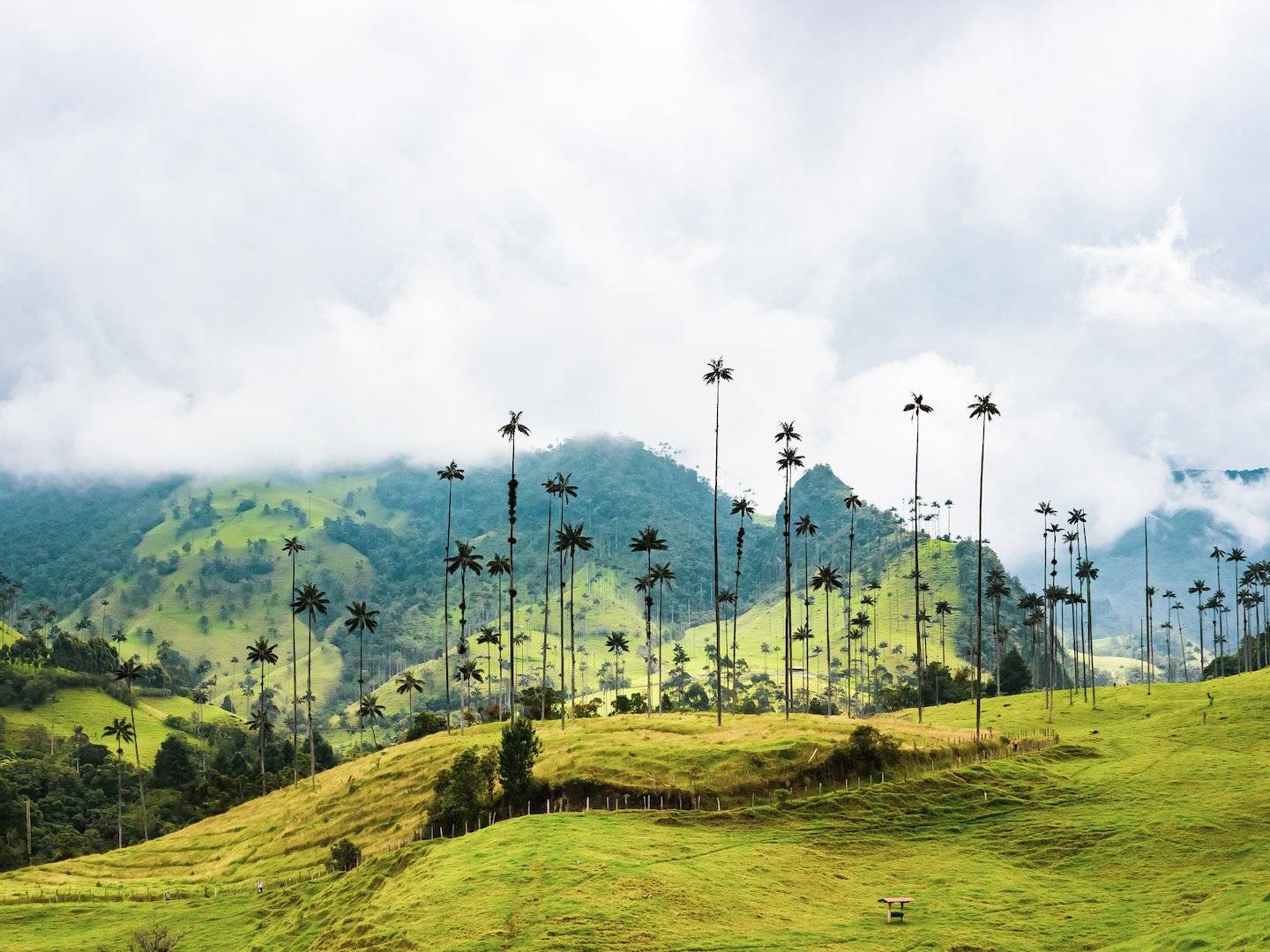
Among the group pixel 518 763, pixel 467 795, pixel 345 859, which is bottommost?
pixel 345 859

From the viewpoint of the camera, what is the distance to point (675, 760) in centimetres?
8069

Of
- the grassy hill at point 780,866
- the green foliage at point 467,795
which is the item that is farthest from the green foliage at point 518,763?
the grassy hill at point 780,866

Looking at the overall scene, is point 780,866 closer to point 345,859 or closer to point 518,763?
point 518,763

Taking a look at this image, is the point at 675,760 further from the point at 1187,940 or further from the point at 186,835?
the point at 186,835

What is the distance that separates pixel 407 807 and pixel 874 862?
5206 centimetres

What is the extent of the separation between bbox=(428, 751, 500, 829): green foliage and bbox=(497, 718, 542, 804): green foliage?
1.24 meters

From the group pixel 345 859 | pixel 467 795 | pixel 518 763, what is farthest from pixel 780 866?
pixel 345 859

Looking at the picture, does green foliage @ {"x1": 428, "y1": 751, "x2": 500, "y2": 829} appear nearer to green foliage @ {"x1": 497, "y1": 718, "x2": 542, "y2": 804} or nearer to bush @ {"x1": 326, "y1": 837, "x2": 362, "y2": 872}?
green foliage @ {"x1": 497, "y1": 718, "x2": 542, "y2": 804}

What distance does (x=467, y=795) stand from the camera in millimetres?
77312

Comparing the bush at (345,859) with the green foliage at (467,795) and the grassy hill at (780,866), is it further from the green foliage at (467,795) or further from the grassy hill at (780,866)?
the green foliage at (467,795)

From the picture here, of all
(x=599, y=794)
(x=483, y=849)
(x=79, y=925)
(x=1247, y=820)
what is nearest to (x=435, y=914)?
(x=483, y=849)

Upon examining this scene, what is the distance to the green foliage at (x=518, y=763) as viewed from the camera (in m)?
77.6

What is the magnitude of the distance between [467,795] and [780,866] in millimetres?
30978

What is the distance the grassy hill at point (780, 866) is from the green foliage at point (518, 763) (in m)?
3.32
